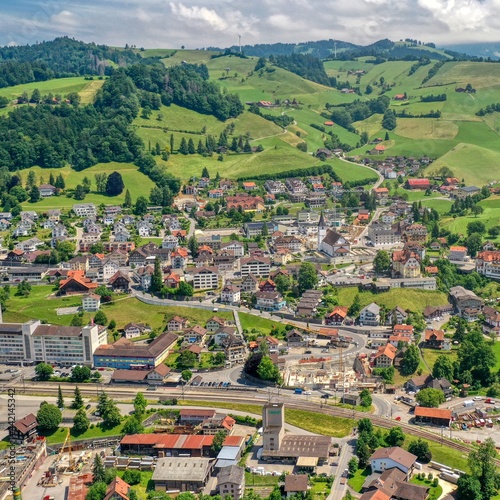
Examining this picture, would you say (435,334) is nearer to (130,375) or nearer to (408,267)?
(408,267)

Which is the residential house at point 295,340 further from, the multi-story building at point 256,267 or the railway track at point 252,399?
the multi-story building at point 256,267

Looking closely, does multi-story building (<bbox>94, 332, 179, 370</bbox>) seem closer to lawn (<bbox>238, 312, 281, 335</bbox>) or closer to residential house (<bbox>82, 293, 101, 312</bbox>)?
residential house (<bbox>82, 293, 101, 312</bbox>)

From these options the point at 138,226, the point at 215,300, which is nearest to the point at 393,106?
the point at 138,226

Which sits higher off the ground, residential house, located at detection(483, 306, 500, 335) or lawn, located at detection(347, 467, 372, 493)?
residential house, located at detection(483, 306, 500, 335)

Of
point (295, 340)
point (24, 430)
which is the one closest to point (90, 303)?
point (295, 340)

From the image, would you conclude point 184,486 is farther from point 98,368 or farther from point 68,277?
point 68,277

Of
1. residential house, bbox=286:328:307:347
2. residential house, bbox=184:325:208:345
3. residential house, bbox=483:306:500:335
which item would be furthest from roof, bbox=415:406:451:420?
residential house, bbox=184:325:208:345

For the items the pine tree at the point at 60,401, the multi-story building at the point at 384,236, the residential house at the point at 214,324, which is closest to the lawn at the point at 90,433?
the pine tree at the point at 60,401
